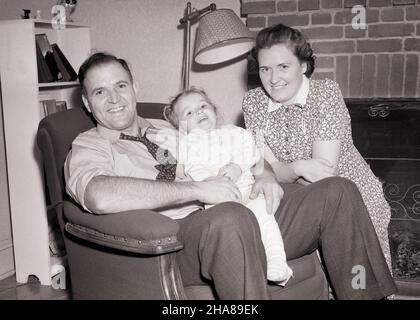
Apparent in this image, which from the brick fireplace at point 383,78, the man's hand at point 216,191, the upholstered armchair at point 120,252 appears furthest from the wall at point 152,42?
the man's hand at point 216,191

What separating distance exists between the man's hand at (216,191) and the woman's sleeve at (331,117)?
53 centimetres

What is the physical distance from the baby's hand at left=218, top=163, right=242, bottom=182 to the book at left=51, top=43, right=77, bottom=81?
1620mm

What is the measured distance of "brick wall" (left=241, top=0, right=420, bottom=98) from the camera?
2785 mm

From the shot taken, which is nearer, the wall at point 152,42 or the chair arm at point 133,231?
the chair arm at point 133,231

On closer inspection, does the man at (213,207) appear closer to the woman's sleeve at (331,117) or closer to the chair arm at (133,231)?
the chair arm at (133,231)

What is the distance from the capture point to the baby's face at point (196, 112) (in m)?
1.91

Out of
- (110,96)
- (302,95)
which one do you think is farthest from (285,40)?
(110,96)

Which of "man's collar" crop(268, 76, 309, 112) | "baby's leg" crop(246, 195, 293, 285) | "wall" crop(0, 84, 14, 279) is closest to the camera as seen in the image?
"baby's leg" crop(246, 195, 293, 285)

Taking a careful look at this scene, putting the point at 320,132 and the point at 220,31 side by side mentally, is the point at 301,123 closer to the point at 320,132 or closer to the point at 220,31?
the point at 320,132

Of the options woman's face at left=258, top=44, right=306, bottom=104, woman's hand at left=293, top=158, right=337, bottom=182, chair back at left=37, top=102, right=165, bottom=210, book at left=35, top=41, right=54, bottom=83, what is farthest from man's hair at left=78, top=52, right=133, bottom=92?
book at left=35, top=41, right=54, bottom=83

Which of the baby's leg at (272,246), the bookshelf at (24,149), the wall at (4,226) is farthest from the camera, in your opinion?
the wall at (4,226)

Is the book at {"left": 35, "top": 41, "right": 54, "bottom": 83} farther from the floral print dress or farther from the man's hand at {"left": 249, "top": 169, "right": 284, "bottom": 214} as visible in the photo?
the man's hand at {"left": 249, "top": 169, "right": 284, "bottom": 214}
